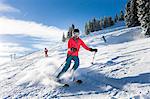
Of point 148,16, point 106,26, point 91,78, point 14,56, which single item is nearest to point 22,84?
point 91,78

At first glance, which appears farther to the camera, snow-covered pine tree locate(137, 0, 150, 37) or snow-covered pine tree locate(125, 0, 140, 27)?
snow-covered pine tree locate(125, 0, 140, 27)

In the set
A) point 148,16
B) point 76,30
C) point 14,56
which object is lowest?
point 14,56

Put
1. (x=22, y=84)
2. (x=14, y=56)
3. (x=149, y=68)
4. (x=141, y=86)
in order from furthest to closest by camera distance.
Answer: (x=14, y=56)
(x=22, y=84)
(x=149, y=68)
(x=141, y=86)

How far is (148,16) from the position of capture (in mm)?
42250

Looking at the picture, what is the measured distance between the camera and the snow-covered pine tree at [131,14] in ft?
232

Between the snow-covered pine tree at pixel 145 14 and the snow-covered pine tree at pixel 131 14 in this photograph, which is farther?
the snow-covered pine tree at pixel 131 14

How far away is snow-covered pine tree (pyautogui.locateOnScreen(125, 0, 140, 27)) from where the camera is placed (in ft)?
232

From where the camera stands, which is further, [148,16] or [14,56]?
[14,56]

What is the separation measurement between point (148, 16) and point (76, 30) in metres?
34.6

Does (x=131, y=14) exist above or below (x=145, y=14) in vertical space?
above

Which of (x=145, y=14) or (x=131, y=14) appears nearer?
(x=145, y=14)

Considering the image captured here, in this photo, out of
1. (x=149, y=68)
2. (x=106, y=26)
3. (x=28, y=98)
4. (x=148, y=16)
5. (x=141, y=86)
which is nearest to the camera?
(x=141, y=86)

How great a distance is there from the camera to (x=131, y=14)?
240 feet

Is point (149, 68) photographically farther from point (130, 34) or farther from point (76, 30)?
point (130, 34)
